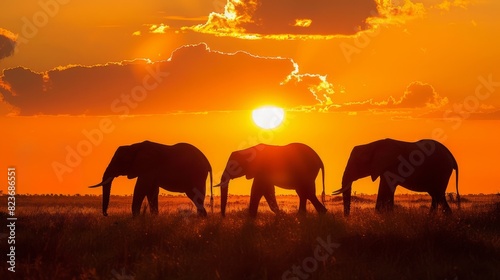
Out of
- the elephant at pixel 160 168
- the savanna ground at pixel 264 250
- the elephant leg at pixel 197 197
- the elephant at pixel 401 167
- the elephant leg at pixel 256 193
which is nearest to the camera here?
the savanna ground at pixel 264 250

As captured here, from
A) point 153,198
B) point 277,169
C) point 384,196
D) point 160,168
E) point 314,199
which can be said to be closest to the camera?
point 384,196

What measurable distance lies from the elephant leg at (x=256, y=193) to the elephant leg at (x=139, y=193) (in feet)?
11.9

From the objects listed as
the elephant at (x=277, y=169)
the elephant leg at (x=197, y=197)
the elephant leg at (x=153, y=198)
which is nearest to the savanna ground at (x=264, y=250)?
the elephant leg at (x=153, y=198)

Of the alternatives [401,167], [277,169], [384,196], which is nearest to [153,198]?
[277,169]

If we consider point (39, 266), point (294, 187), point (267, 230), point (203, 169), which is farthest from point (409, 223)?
point (203, 169)

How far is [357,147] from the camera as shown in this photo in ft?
87.4

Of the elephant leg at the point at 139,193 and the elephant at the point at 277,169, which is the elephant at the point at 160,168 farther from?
the elephant at the point at 277,169

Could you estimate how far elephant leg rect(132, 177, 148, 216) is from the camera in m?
26.1

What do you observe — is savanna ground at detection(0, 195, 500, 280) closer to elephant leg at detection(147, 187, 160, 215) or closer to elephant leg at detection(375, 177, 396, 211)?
elephant leg at detection(375, 177, 396, 211)

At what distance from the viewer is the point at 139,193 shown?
86.7ft

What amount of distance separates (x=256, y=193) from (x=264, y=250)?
11.5 meters

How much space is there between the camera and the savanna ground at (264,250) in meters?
13.4

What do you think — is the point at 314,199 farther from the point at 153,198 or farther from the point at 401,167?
the point at 153,198

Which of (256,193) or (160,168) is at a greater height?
(160,168)
